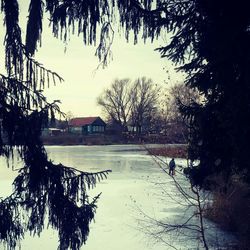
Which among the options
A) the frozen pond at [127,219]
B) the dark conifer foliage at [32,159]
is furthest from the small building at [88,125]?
the dark conifer foliage at [32,159]

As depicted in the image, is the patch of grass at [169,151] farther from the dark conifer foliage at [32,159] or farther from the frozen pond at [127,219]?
the dark conifer foliage at [32,159]

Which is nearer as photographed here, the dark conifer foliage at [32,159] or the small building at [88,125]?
the dark conifer foliage at [32,159]

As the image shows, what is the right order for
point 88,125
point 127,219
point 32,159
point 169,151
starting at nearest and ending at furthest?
point 32,159 < point 169,151 < point 127,219 < point 88,125

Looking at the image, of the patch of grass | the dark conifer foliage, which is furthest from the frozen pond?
the dark conifer foliage

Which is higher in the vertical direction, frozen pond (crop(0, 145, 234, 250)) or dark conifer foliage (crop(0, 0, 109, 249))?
dark conifer foliage (crop(0, 0, 109, 249))

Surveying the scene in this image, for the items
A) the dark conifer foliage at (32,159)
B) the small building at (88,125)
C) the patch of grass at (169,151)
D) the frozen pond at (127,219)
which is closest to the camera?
the dark conifer foliage at (32,159)

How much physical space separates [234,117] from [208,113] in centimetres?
111

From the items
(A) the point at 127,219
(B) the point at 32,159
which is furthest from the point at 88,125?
(B) the point at 32,159

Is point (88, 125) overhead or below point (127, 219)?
overhead

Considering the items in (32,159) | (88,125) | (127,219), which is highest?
(88,125)

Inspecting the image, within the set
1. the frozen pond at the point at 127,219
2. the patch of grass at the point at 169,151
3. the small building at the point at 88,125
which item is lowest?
the frozen pond at the point at 127,219

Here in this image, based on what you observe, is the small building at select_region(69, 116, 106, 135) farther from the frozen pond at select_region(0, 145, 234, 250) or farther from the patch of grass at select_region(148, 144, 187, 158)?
the patch of grass at select_region(148, 144, 187, 158)

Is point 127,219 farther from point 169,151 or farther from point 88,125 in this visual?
point 88,125

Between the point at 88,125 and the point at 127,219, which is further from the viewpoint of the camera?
the point at 88,125
